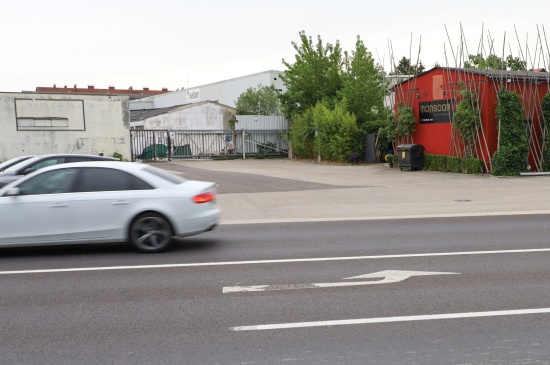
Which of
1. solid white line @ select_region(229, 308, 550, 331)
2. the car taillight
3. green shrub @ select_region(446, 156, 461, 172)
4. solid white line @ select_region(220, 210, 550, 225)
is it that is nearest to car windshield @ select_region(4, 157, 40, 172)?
solid white line @ select_region(220, 210, 550, 225)

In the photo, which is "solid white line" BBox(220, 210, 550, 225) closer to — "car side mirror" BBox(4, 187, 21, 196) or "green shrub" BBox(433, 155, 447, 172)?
"car side mirror" BBox(4, 187, 21, 196)

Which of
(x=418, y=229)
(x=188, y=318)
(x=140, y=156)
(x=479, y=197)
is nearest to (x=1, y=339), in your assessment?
(x=188, y=318)

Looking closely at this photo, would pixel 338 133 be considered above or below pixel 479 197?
above

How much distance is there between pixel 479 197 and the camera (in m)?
17.9

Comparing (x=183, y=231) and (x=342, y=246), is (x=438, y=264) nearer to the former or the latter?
(x=342, y=246)

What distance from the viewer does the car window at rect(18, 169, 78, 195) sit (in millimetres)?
9602

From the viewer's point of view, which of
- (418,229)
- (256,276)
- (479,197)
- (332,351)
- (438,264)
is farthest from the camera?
(479,197)

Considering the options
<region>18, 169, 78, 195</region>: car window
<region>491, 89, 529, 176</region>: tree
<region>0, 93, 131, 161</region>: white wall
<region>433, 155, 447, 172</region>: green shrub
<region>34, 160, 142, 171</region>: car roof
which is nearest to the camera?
<region>18, 169, 78, 195</region>: car window

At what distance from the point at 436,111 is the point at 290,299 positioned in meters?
23.2

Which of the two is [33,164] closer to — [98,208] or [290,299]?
[98,208]

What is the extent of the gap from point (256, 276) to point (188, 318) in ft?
6.60

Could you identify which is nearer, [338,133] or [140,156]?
[338,133]

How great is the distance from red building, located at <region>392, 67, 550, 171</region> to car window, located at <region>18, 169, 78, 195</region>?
1931 cm

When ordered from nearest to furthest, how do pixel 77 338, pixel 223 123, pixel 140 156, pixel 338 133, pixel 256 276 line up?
pixel 77 338, pixel 256 276, pixel 338 133, pixel 140 156, pixel 223 123
